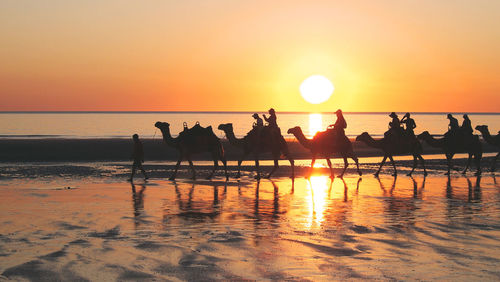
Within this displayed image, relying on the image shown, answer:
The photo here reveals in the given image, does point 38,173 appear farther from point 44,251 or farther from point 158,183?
point 44,251

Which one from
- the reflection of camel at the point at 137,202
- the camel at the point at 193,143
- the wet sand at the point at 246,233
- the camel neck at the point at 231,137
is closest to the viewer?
the wet sand at the point at 246,233

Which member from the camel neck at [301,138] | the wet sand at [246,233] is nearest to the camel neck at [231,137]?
the camel neck at [301,138]

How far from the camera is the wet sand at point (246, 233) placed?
830 centimetres

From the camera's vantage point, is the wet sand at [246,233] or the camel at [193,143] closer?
the wet sand at [246,233]

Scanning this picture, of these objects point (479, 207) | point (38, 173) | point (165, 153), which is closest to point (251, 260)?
point (479, 207)

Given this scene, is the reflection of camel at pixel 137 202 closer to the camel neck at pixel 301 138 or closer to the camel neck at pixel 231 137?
the camel neck at pixel 231 137

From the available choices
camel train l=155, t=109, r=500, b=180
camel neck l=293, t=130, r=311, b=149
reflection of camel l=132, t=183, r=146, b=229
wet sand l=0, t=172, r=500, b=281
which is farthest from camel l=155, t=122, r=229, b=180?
wet sand l=0, t=172, r=500, b=281

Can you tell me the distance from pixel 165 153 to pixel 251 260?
30379mm

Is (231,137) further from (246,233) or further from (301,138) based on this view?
(246,233)

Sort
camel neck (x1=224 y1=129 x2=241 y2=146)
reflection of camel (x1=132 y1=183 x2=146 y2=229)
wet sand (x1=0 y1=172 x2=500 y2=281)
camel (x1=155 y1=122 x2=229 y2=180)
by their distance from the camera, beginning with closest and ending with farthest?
wet sand (x1=0 y1=172 x2=500 y2=281)
reflection of camel (x1=132 y1=183 x2=146 y2=229)
camel (x1=155 y1=122 x2=229 y2=180)
camel neck (x1=224 y1=129 x2=241 y2=146)

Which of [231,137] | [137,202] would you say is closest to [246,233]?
[137,202]

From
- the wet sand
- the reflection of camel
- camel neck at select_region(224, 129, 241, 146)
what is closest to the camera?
the wet sand

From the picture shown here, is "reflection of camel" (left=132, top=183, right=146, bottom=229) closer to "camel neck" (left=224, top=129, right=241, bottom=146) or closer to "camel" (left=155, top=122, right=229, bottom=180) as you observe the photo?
"camel" (left=155, top=122, right=229, bottom=180)

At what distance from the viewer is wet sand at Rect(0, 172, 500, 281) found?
830cm
